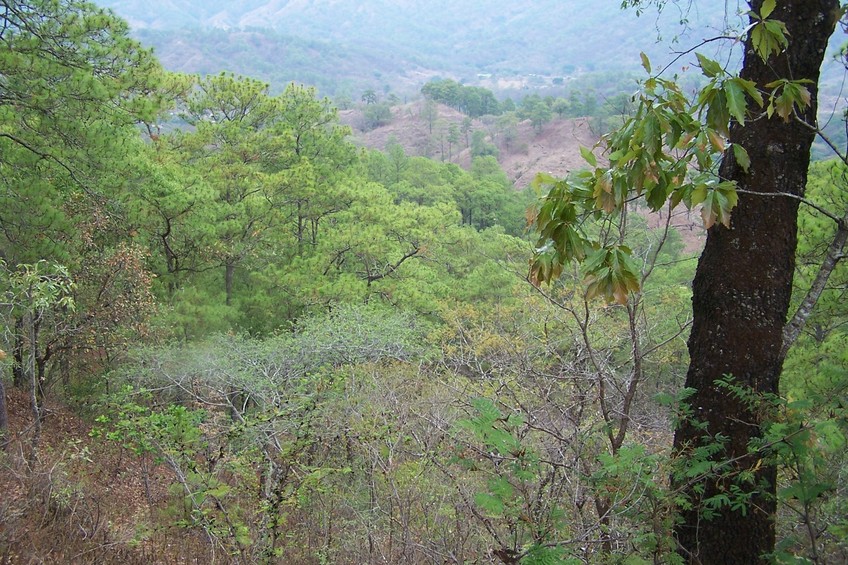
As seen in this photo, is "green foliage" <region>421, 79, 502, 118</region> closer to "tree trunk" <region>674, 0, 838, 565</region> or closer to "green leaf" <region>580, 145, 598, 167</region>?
Result: "tree trunk" <region>674, 0, 838, 565</region>

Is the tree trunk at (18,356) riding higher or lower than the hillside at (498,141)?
lower

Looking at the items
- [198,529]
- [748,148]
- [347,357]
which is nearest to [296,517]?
[198,529]

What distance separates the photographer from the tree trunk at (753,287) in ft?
6.93

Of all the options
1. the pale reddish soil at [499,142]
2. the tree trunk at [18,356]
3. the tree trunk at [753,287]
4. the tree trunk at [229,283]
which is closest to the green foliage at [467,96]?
the pale reddish soil at [499,142]

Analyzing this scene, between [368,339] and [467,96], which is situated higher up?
[467,96]

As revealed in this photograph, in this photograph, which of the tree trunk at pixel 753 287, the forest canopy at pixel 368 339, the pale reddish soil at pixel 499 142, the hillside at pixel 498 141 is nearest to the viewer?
the forest canopy at pixel 368 339

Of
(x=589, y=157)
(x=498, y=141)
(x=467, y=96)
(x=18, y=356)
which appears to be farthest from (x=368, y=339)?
(x=467, y=96)

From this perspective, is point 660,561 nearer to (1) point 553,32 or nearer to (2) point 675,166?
(2) point 675,166

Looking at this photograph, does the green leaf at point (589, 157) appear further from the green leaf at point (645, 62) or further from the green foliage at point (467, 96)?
the green foliage at point (467, 96)

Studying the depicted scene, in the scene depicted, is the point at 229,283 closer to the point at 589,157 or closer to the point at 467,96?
the point at 589,157

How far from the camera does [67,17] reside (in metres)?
7.92

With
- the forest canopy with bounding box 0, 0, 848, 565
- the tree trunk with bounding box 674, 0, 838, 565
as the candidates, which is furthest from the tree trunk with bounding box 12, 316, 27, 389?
the tree trunk with bounding box 674, 0, 838, 565

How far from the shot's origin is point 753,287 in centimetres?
218

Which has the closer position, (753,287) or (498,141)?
(753,287)
